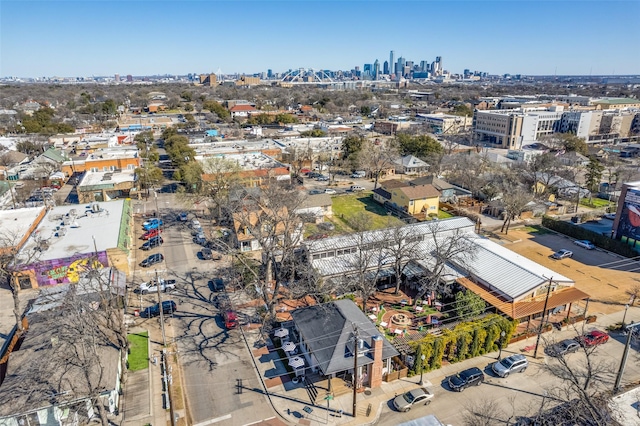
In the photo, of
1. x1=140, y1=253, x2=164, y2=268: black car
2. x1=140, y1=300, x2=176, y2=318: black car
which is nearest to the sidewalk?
x1=140, y1=300, x2=176, y2=318: black car

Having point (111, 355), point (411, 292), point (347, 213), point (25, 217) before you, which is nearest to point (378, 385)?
point (411, 292)

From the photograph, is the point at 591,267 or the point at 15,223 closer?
the point at 591,267

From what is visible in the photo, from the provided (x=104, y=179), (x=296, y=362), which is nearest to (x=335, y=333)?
(x=296, y=362)

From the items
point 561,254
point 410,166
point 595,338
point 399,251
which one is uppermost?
point 399,251

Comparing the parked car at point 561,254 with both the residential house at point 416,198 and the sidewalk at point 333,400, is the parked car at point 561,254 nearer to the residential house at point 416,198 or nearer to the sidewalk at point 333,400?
the residential house at point 416,198

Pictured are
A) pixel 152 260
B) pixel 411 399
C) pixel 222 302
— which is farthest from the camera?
pixel 152 260

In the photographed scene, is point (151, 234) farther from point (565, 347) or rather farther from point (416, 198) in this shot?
point (565, 347)

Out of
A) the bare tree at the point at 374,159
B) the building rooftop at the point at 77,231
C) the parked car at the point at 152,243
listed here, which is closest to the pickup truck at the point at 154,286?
the building rooftop at the point at 77,231
